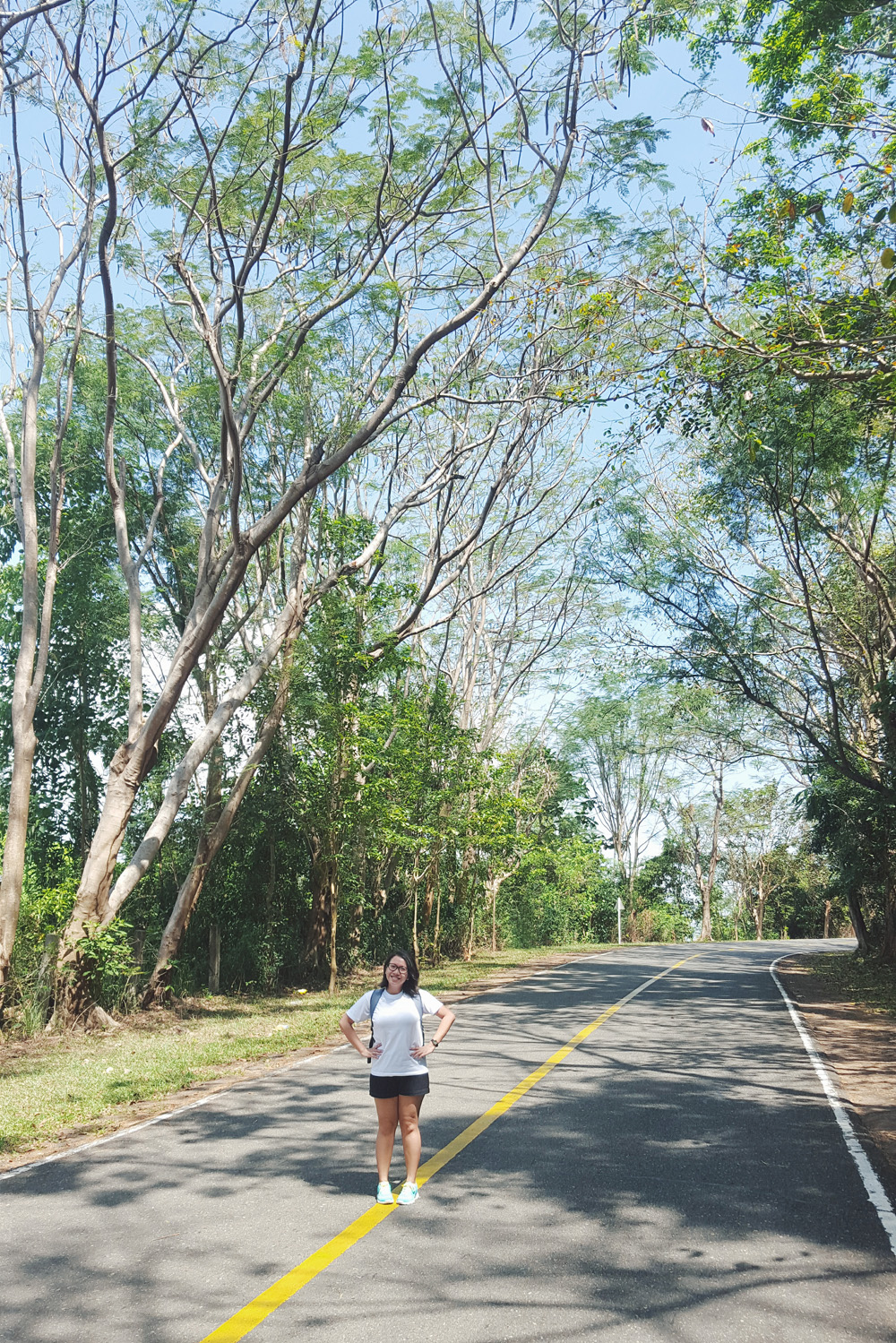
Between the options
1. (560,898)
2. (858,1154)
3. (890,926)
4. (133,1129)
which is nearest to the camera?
(858,1154)

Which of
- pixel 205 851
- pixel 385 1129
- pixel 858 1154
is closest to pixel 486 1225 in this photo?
pixel 385 1129

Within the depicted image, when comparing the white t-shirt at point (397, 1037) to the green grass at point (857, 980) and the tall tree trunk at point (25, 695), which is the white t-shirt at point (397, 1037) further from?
the green grass at point (857, 980)

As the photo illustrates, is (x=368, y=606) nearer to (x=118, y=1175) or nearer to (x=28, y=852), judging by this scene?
(x=28, y=852)

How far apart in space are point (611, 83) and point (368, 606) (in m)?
8.87

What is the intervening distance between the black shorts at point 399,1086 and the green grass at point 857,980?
1266 cm

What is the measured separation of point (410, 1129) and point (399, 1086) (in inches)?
10.2

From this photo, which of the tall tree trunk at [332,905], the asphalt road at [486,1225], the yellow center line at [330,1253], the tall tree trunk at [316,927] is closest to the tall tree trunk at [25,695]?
the asphalt road at [486,1225]

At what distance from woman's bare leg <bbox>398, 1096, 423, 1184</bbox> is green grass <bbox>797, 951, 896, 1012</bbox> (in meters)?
12.6

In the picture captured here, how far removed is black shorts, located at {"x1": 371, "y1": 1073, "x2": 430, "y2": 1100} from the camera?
553cm

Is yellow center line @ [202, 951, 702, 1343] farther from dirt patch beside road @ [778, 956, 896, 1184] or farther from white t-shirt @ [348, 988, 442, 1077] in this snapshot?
dirt patch beside road @ [778, 956, 896, 1184]

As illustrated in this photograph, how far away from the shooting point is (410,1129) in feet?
18.3

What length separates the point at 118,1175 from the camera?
6215 mm

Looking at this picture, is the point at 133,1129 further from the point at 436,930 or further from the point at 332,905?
the point at 436,930

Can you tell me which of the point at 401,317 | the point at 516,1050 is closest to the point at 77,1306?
the point at 516,1050
